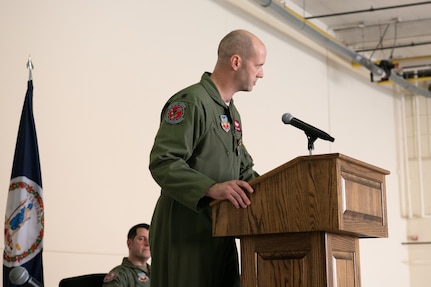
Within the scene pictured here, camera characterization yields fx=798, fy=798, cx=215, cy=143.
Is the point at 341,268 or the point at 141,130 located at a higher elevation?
the point at 141,130

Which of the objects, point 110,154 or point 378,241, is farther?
point 378,241

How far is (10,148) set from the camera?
17.5ft

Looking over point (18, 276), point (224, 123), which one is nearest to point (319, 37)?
point (224, 123)

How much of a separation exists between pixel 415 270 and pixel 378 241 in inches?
52.3

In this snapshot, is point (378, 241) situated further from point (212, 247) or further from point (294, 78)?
point (212, 247)

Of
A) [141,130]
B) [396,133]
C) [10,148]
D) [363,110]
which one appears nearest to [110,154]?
[141,130]

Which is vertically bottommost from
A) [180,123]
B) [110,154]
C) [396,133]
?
[180,123]

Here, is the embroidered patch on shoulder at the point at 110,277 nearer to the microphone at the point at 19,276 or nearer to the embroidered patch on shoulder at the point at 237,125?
the embroidered patch on shoulder at the point at 237,125

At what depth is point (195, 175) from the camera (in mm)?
2654

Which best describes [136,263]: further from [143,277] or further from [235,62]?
[235,62]

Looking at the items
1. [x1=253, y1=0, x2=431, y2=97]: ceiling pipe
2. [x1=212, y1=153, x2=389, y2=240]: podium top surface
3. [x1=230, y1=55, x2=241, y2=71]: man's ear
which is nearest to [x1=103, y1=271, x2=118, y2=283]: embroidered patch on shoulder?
[x1=230, y1=55, x2=241, y2=71]: man's ear

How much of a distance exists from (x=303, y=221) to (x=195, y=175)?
40 cm

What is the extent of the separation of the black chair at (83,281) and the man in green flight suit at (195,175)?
170 centimetres

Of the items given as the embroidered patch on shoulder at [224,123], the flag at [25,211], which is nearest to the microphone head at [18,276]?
the embroidered patch on shoulder at [224,123]
